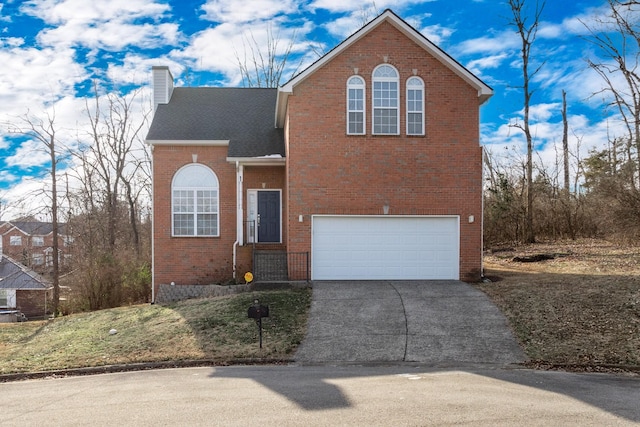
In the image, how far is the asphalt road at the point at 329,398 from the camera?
687 centimetres

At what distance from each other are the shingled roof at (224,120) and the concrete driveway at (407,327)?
20.9 feet

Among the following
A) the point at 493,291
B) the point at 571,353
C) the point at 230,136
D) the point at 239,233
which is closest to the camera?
the point at 571,353

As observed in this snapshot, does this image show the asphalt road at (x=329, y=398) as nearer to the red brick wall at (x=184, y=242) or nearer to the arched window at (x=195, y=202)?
the red brick wall at (x=184, y=242)

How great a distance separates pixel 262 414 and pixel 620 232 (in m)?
18.8

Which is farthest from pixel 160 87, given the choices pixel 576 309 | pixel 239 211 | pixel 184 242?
pixel 576 309

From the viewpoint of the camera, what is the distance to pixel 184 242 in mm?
18953

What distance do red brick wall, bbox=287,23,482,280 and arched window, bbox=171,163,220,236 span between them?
372 centimetres

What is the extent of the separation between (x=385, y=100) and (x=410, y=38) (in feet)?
6.91

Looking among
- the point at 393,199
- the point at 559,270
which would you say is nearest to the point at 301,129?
the point at 393,199

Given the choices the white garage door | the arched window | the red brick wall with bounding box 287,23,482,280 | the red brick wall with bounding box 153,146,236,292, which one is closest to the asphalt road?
the white garage door

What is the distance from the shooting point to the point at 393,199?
55.5ft

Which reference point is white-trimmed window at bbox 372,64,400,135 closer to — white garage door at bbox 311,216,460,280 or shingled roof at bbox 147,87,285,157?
white garage door at bbox 311,216,460,280

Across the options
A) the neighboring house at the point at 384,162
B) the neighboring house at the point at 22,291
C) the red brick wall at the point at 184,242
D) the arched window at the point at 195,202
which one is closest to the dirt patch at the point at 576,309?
the neighboring house at the point at 384,162

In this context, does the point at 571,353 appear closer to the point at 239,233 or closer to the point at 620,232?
the point at 239,233
